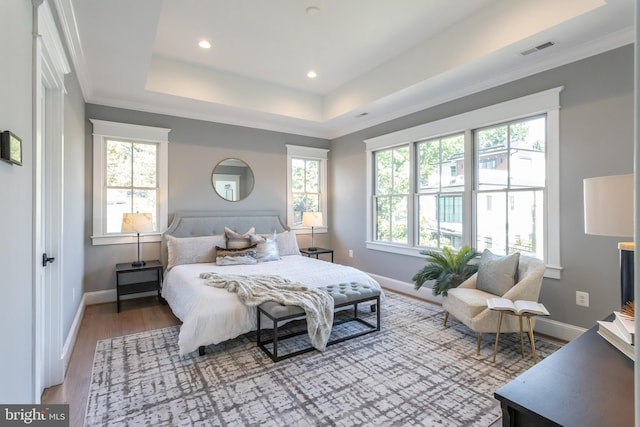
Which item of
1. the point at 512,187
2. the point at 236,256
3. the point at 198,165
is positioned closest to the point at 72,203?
the point at 236,256

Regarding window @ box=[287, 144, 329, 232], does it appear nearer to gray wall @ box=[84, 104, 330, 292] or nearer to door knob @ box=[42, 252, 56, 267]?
gray wall @ box=[84, 104, 330, 292]

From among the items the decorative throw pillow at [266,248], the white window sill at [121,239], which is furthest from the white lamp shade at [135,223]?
the decorative throw pillow at [266,248]

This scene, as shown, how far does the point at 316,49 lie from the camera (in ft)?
12.1

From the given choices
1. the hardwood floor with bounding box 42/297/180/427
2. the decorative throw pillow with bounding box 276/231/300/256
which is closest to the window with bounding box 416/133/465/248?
the decorative throw pillow with bounding box 276/231/300/256

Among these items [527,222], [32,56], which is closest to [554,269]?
[527,222]

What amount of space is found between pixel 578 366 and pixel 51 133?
3383 millimetres

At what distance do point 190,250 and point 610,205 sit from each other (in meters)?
4.19

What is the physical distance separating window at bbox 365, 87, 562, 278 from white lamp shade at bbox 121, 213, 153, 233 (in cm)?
338

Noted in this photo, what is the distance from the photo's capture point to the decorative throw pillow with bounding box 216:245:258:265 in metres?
4.05

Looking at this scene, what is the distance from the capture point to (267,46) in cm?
360

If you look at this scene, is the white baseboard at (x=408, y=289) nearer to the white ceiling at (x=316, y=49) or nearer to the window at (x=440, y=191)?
the window at (x=440, y=191)

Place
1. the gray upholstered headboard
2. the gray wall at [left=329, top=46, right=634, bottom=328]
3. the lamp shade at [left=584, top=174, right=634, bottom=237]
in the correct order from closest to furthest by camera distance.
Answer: the lamp shade at [left=584, top=174, right=634, bottom=237]
the gray wall at [left=329, top=46, right=634, bottom=328]
the gray upholstered headboard

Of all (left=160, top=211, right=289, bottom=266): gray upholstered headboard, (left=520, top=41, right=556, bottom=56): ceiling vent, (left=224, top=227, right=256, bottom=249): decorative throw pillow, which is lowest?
(left=224, top=227, right=256, bottom=249): decorative throw pillow
